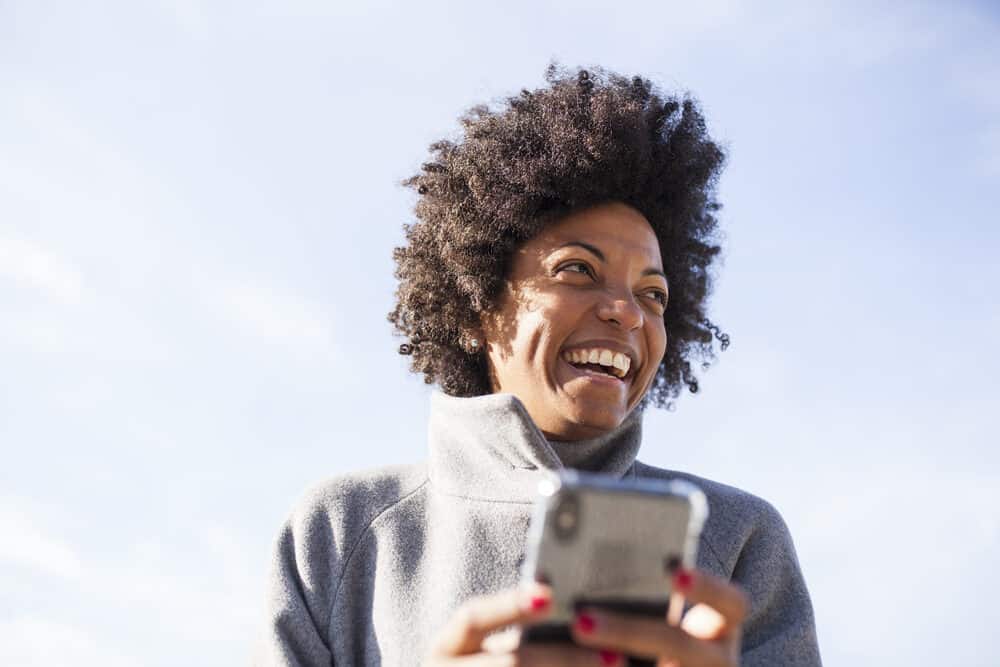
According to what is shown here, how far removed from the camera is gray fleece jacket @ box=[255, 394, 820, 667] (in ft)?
12.4

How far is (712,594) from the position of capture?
2.37 metres

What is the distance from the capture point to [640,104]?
5.11 meters

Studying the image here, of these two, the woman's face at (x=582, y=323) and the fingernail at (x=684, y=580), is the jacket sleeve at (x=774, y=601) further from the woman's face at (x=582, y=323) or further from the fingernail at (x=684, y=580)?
the fingernail at (x=684, y=580)

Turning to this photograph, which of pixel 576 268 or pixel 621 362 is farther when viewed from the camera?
pixel 576 268

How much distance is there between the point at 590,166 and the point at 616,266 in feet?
1.87

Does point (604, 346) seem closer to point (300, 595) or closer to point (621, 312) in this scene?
point (621, 312)

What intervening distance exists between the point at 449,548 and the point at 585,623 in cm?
169

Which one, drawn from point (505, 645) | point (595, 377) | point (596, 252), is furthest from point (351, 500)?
point (505, 645)

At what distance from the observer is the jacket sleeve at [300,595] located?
3.88 metres

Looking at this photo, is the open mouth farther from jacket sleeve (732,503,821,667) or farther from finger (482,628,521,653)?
finger (482,628,521,653)

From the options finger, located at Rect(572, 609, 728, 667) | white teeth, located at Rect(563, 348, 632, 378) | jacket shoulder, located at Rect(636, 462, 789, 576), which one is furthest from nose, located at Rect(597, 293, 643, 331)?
finger, located at Rect(572, 609, 728, 667)

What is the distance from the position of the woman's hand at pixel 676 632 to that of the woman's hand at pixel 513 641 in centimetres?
4

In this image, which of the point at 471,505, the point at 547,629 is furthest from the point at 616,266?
the point at 547,629

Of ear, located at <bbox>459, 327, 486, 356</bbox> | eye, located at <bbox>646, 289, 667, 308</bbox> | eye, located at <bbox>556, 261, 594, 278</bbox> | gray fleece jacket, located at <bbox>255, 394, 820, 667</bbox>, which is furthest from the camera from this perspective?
ear, located at <bbox>459, 327, 486, 356</bbox>
